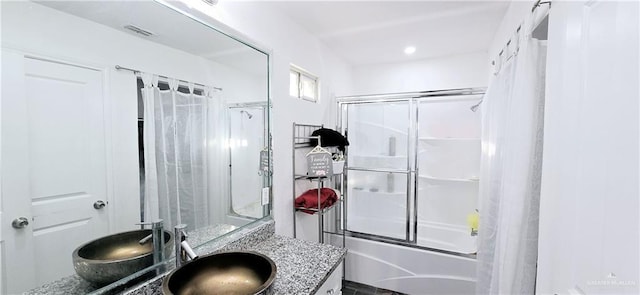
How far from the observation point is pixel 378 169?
9.24 feet

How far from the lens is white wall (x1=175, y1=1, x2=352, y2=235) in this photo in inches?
55.6

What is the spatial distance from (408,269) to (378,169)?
1.02 metres

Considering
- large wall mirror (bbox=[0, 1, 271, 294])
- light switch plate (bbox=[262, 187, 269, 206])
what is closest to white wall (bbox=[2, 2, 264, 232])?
large wall mirror (bbox=[0, 1, 271, 294])

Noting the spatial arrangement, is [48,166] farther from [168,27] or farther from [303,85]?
[303,85]

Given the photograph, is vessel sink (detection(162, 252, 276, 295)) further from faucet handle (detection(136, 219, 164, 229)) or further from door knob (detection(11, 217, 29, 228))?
door knob (detection(11, 217, 29, 228))

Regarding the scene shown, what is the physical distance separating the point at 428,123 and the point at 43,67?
297 centimetres

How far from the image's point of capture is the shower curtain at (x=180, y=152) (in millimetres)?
1102

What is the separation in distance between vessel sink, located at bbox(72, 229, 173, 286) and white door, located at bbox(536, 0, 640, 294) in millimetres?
1449

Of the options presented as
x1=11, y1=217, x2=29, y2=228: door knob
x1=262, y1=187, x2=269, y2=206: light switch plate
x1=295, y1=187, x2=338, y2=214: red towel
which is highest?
x1=11, y1=217, x2=29, y2=228: door knob

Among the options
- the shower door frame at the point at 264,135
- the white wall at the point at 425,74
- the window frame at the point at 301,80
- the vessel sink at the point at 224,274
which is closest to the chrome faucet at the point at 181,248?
the vessel sink at the point at 224,274

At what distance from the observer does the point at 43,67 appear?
31.6 inches

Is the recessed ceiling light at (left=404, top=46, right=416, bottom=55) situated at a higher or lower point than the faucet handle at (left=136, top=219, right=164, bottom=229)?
higher

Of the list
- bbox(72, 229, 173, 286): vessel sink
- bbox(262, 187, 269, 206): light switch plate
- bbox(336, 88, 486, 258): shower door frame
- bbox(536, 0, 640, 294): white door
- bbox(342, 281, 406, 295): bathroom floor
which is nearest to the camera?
bbox(536, 0, 640, 294): white door

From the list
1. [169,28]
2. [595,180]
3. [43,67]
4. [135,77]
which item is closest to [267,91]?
[169,28]
